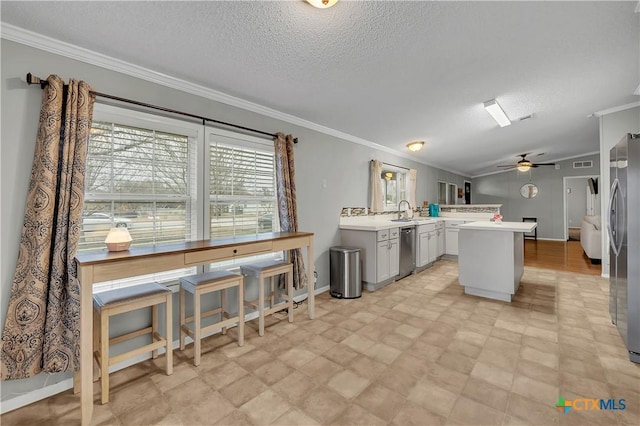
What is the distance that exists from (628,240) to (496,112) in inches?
86.7

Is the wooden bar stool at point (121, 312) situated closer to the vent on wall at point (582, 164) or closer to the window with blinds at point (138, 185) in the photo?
the window with blinds at point (138, 185)

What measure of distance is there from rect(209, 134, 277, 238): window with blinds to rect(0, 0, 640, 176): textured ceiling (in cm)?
53

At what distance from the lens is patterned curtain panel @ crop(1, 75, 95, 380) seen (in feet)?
5.49

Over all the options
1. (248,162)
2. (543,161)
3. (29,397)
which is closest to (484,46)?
(248,162)

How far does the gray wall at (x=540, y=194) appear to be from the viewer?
28.9ft

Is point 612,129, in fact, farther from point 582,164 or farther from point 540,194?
point 540,194

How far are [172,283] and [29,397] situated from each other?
1.03 meters

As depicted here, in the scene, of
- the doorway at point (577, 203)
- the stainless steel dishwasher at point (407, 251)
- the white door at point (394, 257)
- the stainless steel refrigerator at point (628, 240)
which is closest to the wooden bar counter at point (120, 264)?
the white door at point (394, 257)

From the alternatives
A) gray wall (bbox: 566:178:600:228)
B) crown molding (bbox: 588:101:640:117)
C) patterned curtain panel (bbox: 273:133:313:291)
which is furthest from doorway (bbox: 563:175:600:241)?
patterned curtain panel (bbox: 273:133:313:291)

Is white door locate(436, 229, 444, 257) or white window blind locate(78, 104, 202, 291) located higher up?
white window blind locate(78, 104, 202, 291)

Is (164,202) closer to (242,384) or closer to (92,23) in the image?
(92,23)

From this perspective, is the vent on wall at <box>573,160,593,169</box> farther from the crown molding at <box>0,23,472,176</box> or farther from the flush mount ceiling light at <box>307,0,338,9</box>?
the flush mount ceiling light at <box>307,0,338,9</box>

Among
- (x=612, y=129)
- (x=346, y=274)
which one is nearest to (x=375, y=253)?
(x=346, y=274)

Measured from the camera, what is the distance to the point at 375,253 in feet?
12.7
